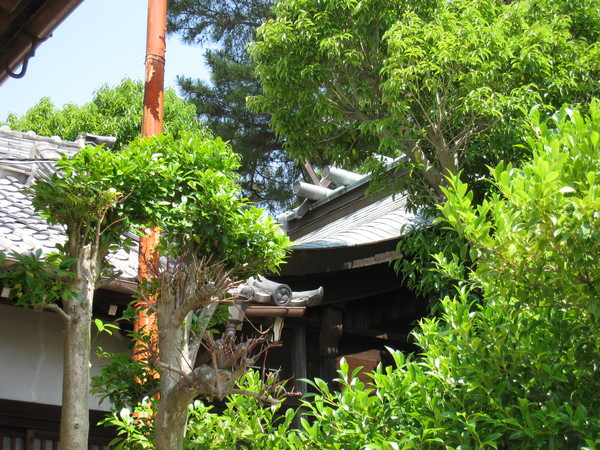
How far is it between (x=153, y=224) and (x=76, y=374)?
121 centimetres

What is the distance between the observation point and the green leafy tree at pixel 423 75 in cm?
883

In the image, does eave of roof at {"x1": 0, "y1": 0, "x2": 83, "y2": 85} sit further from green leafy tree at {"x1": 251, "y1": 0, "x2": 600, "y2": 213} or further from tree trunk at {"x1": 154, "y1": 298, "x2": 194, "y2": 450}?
green leafy tree at {"x1": 251, "y1": 0, "x2": 600, "y2": 213}

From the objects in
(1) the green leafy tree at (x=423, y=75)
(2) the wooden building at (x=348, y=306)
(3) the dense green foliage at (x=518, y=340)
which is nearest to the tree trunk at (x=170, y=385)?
(3) the dense green foliage at (x=518, y=340)

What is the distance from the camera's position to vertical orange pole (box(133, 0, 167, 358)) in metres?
6.22

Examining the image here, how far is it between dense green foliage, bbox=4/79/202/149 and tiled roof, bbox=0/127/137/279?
7.59 m

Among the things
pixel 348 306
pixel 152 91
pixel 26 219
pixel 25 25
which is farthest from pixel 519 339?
pixel 348 306

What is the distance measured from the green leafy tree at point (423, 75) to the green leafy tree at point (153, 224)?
3821 millimetres

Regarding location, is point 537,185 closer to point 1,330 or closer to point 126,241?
point 126,241

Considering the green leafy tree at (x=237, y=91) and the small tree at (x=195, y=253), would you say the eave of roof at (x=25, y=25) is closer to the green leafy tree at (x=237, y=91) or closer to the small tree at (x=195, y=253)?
the small tree at (x=195, y=253)

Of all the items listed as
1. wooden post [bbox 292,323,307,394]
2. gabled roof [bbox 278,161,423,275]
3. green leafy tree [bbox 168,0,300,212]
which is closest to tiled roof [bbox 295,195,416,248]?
gabled roof [bbox 278,161,423,275]

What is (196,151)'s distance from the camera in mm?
5410

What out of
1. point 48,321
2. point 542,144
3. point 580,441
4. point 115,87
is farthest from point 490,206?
point 115,87

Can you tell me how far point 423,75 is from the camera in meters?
9.05

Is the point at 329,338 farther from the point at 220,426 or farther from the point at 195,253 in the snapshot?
the point at 195,253
